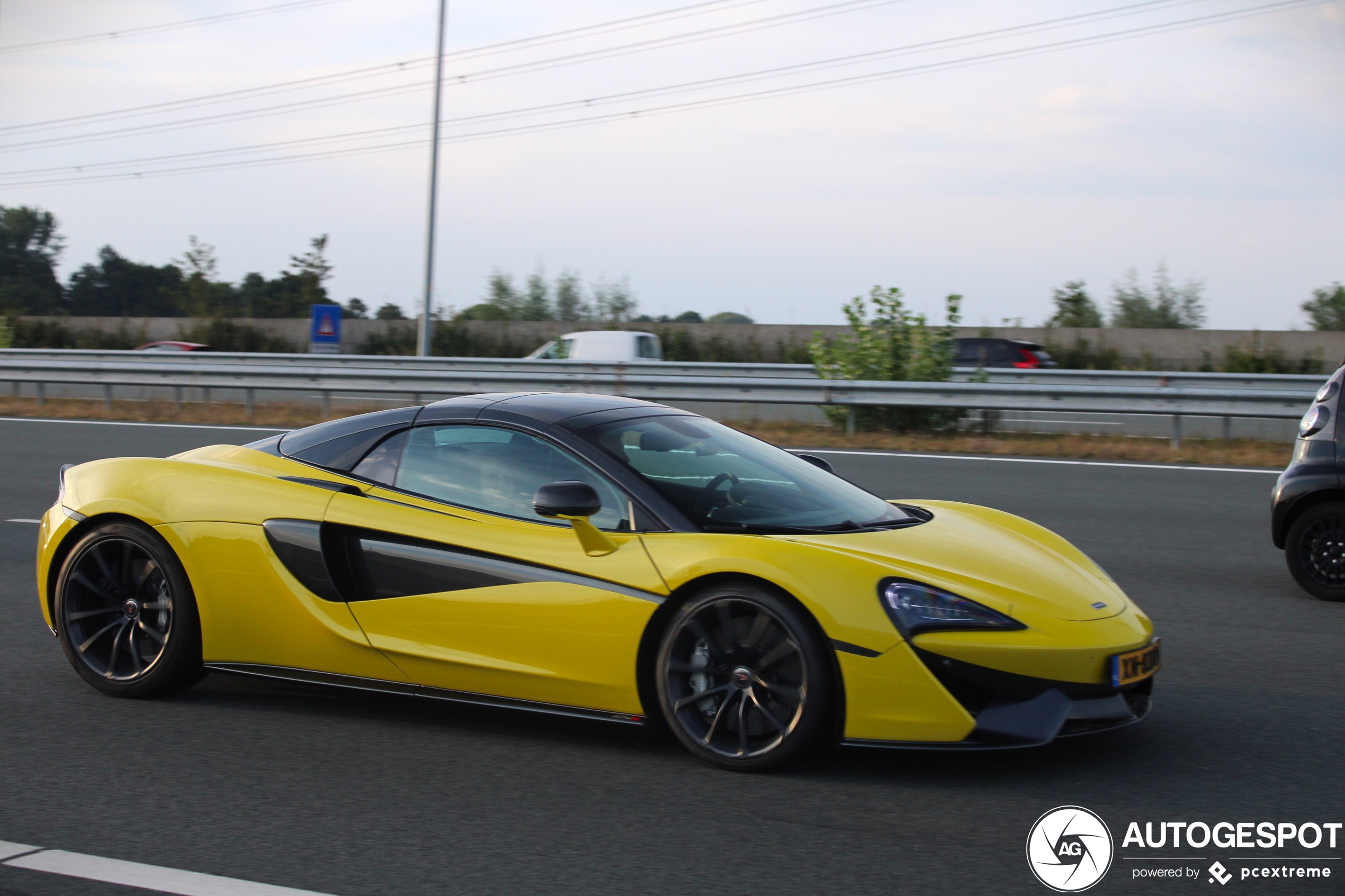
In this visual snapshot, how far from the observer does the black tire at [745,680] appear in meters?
3.93

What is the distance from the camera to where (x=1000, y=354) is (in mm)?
22234

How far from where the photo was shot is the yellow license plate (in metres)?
4.02

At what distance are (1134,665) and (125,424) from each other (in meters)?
16.0

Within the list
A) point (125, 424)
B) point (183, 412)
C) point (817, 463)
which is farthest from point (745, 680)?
point (183, 412)

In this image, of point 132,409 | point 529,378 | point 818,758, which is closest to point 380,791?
point 818,758

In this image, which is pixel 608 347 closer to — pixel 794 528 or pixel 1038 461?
pixel 1038 461

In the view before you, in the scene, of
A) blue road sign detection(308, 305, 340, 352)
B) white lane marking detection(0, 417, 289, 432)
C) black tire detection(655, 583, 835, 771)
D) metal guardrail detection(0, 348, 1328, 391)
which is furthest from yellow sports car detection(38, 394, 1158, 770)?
blue road sign detection(308, 305, 340, 352)

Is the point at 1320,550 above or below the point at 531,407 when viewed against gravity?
below

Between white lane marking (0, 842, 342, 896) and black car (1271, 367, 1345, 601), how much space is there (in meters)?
5.66

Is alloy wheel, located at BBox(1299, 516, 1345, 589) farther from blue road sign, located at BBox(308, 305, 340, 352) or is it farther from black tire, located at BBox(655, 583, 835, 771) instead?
blue road sign, located at BBox(308, 305, 340, 352)

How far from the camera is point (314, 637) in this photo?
4.61 m

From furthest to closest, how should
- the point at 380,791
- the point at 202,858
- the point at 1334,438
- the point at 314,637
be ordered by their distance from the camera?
1. the point at 1334,438
2. the point at 314,637
3. the point at 380,791
4. the point at 202,858

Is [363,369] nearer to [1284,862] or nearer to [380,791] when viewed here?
[380,791]

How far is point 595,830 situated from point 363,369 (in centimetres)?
1551
